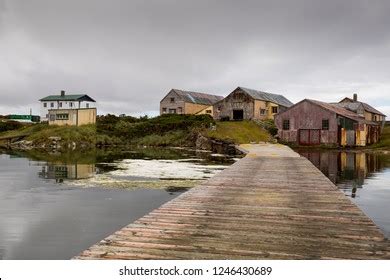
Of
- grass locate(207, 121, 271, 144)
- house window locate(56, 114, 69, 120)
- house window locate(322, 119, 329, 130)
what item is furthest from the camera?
house window locate(56, 114, 69, 120)

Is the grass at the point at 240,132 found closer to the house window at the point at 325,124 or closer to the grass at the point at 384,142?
the house window at the point at 325,124

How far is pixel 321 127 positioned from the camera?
64.0 meters

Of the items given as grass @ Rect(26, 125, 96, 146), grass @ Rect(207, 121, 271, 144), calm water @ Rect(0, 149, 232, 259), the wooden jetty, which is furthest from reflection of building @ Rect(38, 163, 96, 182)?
grass @ Rect(26, 125, 96, 146)

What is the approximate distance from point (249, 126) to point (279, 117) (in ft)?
22.3

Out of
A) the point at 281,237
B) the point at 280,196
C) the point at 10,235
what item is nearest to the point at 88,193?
the point at 10,235

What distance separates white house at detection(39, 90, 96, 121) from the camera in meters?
95.6

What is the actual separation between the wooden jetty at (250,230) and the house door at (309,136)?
170 feet

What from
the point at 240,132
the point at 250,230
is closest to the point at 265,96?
the point at 240,132

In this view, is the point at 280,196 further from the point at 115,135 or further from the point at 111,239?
the point at 115,135

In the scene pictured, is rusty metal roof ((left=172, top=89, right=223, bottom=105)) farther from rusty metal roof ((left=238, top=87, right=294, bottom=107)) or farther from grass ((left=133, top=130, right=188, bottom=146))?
grass ((left=133, top=130, right=188, bottom=146))

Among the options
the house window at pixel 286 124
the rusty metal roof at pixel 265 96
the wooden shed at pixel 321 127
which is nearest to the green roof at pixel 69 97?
the rusty metal roof at pixel 265 96

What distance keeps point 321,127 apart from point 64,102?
61.4 meters

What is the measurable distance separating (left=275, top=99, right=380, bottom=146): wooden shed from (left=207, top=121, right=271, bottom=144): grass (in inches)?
151

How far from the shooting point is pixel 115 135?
254 feet
